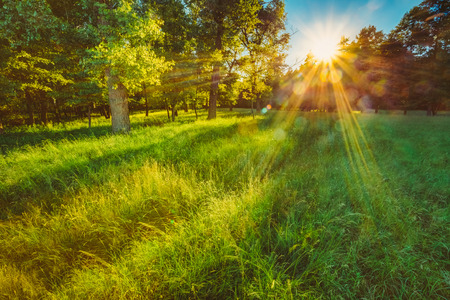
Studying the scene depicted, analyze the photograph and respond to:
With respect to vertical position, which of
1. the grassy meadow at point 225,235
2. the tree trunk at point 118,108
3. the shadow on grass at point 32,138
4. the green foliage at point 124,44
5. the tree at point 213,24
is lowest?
the grassy meadow at point 225,235

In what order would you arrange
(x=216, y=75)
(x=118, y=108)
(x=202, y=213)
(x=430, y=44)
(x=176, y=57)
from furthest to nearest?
(x=430, y=44), (x=216, y=75), (x=176, y=57), (x=118, y=108), (x=202, y=213)

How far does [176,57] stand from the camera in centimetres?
1244

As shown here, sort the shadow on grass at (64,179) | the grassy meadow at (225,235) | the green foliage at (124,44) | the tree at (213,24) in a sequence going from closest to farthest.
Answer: the grassy meadow at (225,235)
the shadow on grass at (64,179)
the green foliage at (124,44)
the tree at (213,24)

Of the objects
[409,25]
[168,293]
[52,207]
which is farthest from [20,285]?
[409,25]

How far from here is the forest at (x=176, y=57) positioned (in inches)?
257

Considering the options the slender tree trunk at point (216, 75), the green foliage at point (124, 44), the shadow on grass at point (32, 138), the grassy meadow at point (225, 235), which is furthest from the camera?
the slender tree trunk at point (216, 75)

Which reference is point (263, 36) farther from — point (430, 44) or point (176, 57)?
point (430, 44)

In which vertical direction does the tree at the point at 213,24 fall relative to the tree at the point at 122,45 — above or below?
above

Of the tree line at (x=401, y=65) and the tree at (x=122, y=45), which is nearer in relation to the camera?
the tree at (x=122, y=45)

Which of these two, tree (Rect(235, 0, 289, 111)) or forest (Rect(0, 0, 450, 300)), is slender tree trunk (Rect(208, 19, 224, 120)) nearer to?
tree (Rect(235, 0, 289, 111))

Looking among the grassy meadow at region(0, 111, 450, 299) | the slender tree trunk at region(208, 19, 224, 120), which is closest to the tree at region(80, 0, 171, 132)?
the grassy meadow at region(0, 111, 450, 299)

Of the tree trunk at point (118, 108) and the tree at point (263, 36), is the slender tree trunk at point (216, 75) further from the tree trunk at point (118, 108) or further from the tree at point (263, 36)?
the tree trunk at point (118, 108)

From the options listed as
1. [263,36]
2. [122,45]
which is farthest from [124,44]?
[263,36]

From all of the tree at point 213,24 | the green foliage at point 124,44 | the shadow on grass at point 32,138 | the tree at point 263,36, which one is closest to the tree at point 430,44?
the tree at point 263,36
